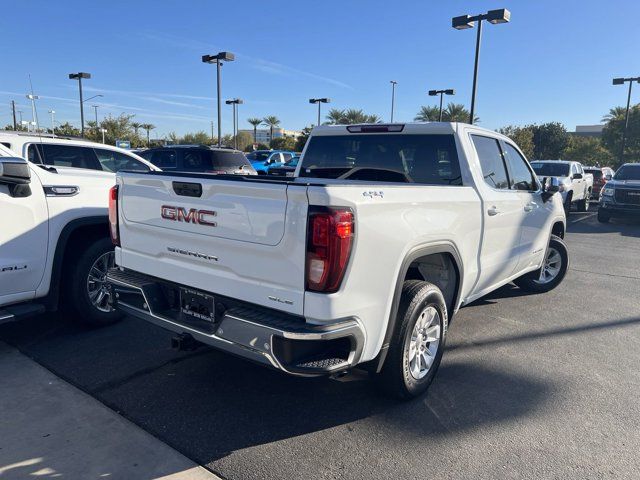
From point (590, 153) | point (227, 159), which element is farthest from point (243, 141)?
point (227, 159)

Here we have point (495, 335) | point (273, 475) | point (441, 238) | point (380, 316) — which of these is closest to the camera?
point (273, 475)

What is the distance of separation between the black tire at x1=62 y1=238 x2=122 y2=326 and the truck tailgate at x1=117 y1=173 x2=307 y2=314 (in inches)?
45.5

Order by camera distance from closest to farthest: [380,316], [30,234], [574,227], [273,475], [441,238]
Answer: [273,475] → [380,316] → [441,238] → [30,234] → [574,227]

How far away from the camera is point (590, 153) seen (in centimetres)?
4131

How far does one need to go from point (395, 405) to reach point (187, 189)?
201cm

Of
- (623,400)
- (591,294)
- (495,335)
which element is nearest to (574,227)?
(591,294)

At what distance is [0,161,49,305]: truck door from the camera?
12.4ft

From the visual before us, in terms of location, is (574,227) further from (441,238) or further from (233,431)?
(233,431)

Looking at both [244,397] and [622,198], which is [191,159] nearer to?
[244,397]

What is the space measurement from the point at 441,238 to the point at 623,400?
5.87 feet

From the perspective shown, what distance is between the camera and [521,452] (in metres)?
2.89

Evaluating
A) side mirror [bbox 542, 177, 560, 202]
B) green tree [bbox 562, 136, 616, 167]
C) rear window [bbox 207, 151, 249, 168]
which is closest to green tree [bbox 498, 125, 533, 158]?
green tree [bbox 562, 136, 616, 167]

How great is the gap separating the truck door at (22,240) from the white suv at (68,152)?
1.55 meters

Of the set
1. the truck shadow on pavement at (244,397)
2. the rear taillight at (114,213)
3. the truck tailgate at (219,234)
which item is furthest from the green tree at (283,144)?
the truck tailgate at (219,234)
